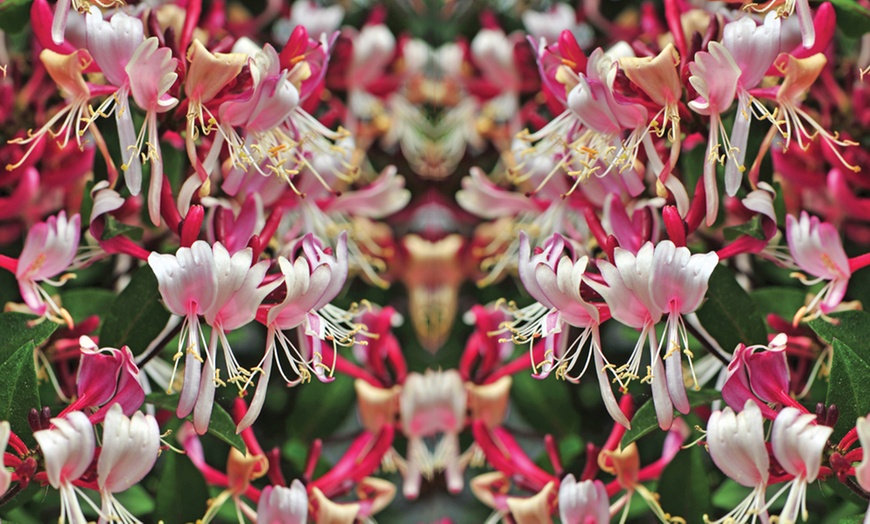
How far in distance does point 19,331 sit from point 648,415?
45 cm

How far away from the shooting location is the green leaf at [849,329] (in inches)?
30.4

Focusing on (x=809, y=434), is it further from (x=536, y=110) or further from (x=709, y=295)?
(x=536, y=110)

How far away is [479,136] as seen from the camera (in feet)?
3.83

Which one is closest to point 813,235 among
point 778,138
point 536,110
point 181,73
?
point 778,138

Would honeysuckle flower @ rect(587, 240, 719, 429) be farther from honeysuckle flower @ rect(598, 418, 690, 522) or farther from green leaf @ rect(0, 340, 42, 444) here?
green leaf @ rect(0, 340, 42, 444)

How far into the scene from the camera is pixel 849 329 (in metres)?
0.78

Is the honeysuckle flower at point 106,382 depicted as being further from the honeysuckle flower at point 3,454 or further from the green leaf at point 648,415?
the green leaf at point 648,415

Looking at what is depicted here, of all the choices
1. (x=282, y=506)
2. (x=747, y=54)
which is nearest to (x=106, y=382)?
(x=282, y=506)

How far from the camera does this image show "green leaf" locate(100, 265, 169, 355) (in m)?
0.79

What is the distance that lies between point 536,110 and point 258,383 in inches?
16.9

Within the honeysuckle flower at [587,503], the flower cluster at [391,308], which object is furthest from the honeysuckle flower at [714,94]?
the honeysuckle flower at [587,503]

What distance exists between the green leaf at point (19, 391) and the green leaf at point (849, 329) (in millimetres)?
538

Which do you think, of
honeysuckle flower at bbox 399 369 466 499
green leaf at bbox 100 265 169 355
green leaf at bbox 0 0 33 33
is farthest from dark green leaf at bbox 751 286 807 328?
green leaf at bbox 0 0 33 33

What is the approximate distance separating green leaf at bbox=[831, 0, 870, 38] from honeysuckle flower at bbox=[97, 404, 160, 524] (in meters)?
0.56
